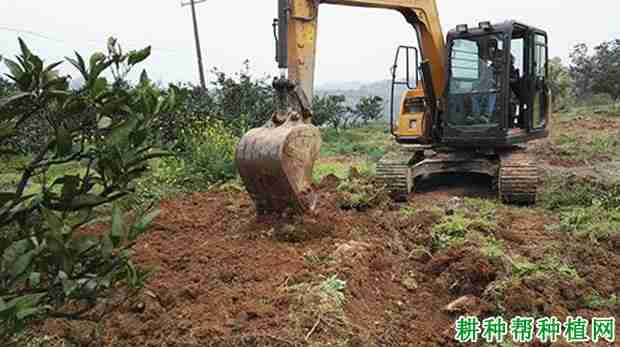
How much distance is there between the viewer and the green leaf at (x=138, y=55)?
152 cm

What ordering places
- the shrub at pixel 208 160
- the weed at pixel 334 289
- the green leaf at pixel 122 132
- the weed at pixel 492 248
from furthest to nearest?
1. the shrub at pixel 208 160
2. the weed at pixel 492 248
3. the weed at pixel 334 289
4. the green leaf at pixel 122 132

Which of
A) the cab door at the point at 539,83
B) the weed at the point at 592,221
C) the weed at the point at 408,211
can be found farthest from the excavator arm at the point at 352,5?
the weed at the point at 592,221

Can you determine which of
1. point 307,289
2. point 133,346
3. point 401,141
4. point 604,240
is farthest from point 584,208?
point 133,346

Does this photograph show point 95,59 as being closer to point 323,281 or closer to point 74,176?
point 74,176

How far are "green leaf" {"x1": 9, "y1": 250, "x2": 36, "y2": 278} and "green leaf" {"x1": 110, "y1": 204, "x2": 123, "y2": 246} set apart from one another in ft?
0.61

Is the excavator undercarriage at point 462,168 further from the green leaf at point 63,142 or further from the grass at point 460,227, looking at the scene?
the green leaf at point 63,142

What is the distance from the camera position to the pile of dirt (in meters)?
3.34

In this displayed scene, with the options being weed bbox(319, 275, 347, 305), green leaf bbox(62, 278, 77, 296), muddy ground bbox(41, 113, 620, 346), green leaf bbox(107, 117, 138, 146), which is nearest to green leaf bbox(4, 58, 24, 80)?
green leaf bbox(107, 117, 138, 146)

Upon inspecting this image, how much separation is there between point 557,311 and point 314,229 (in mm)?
1994

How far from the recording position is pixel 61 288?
53.6 inches

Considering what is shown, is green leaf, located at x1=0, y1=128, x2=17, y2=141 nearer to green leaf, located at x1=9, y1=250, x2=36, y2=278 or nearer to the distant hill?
green leaf, located at x1=9, y1=250, x2=36, y2=278

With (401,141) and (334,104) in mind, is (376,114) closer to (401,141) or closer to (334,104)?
(334,104)

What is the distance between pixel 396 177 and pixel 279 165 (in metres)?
2.92

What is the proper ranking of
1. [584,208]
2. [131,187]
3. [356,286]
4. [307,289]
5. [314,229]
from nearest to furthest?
[131,187]
[307,289]
[356,286]
[314,229]
[584,208]
